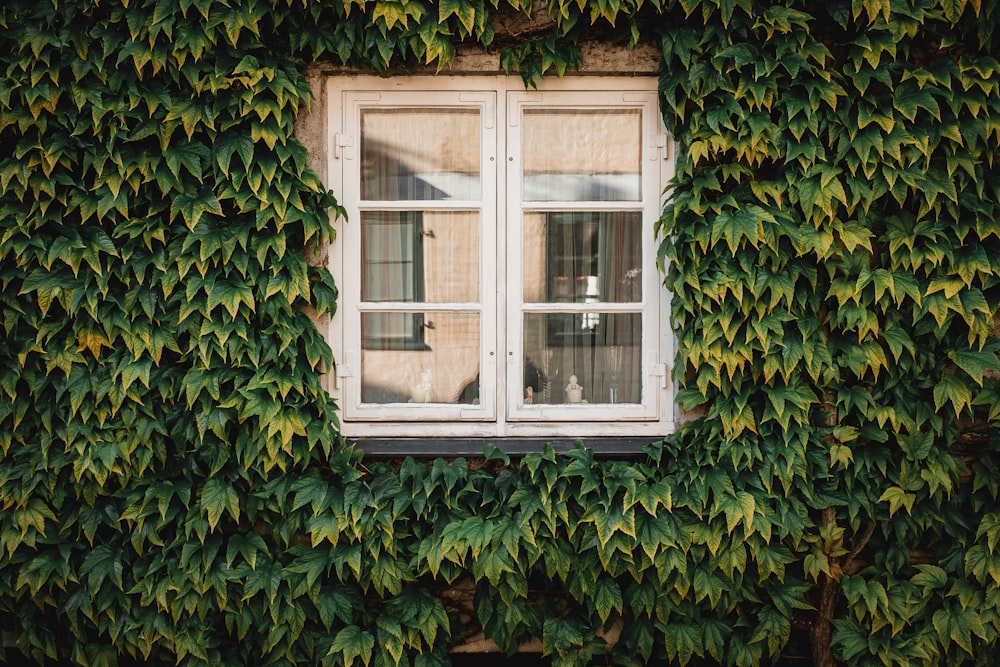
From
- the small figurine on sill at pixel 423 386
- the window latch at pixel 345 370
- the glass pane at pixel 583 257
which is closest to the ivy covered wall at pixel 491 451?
the window latch at pixel 345 370

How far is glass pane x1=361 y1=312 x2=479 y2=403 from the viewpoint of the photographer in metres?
3.30

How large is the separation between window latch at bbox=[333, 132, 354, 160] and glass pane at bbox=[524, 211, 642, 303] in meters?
0.84

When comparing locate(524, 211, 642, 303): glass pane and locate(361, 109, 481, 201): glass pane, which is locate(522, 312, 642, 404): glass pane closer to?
locate(524, 211, 642, 303): glass pane

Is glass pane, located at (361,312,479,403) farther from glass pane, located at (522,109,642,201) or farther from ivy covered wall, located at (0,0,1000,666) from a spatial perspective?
glass pane, located at (522,109,642,201)

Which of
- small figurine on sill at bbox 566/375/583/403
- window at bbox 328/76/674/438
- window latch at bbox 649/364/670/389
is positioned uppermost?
A: window at bbox 328/76/674/438

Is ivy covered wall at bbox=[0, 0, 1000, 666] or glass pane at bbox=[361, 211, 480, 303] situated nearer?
ivy covered wall at bbox=[0, 0, 1000, 666]

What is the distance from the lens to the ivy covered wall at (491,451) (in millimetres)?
2990

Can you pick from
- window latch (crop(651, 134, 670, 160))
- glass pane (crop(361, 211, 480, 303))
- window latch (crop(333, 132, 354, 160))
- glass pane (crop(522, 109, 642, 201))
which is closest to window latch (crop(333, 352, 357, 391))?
glass pane (crop(361, 211, 480, 303))

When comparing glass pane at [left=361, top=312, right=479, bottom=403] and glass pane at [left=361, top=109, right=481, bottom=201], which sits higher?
glass pane at [left=361, top=109, right=481, bottom=201]

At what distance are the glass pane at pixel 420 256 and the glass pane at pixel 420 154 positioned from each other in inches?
3.9

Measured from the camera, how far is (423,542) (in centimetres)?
301

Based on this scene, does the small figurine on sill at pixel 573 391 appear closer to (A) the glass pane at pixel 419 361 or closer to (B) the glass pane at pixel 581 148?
(A) the glass pane at pixel 419 361

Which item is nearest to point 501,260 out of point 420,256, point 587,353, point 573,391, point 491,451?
point 420,256

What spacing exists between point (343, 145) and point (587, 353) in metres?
1.43
